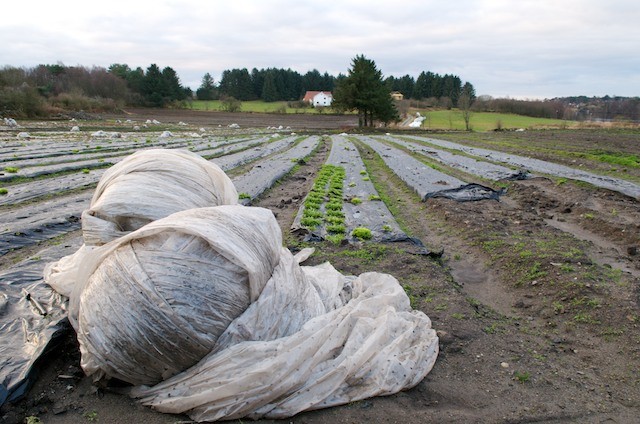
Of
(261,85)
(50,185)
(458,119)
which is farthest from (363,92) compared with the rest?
(261,85)

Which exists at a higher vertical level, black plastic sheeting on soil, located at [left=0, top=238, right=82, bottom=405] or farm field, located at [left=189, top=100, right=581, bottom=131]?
farm field, located at [left=189, top=100, right=581, bottom=131]

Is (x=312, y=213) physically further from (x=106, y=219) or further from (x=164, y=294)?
(x=164, y=294)

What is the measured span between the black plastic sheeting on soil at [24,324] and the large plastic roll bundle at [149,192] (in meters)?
0.66

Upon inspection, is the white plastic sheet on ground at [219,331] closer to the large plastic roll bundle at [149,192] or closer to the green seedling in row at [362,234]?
the large plastic roll bundle at [149,192]

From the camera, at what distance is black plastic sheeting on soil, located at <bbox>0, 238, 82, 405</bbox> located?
2.83 meters

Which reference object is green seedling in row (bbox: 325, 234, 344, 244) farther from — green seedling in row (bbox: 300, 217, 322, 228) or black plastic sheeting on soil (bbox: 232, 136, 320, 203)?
black plastic sheeting on soil (bbox: 232, 136, 320, 203)

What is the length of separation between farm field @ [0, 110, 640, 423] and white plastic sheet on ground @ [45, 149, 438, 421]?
→ 17 cm

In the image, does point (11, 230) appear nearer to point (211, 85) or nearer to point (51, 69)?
point (51, 69)

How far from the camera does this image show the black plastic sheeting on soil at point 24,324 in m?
2.83

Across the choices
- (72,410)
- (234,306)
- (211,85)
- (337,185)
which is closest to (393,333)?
(234,306)

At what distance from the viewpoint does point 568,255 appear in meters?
5.51

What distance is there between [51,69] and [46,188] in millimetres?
64047

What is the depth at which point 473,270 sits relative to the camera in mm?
5738

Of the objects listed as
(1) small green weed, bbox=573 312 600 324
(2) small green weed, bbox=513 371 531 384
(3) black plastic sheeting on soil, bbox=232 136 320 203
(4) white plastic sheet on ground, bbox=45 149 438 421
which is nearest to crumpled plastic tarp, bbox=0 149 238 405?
(4) white plastic sheet on ground, bbox=45 149 438 421
